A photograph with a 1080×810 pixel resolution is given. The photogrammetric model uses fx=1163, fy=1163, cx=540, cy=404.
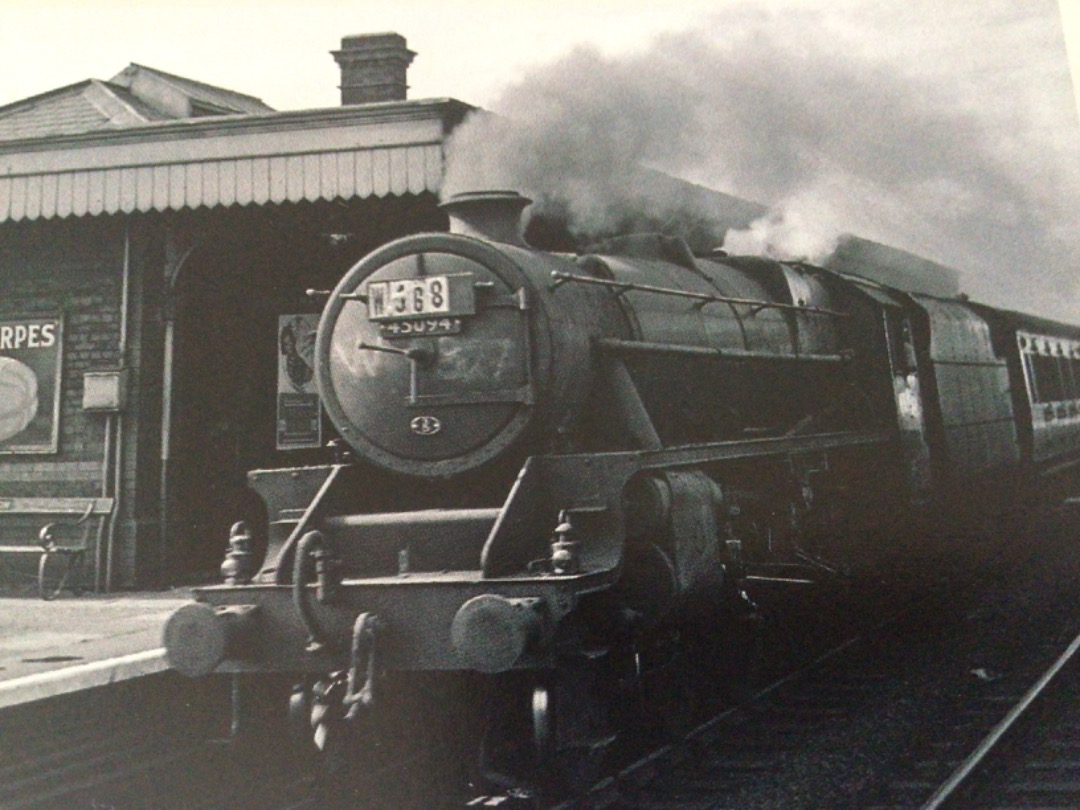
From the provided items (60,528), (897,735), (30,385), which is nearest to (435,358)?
(897,735)

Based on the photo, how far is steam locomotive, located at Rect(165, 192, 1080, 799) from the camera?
14.9 feet

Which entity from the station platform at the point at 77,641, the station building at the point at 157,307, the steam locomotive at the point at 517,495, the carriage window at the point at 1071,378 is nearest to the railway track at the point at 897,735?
the steam locomotive at the point at 517,495

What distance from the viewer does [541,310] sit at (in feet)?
16.5

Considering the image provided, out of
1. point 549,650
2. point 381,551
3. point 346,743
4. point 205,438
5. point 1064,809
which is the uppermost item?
point 205,438

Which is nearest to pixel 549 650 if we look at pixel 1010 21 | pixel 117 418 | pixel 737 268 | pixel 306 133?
pixel 1010 21

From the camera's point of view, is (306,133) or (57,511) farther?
(57,511)

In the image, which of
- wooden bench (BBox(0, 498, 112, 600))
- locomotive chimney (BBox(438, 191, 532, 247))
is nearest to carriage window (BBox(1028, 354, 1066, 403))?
locomotive chimney (BBox(438, 191, 532, 247))

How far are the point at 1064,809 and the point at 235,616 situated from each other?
334 centimetres

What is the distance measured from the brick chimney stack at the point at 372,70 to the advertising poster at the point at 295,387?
76.7 inches

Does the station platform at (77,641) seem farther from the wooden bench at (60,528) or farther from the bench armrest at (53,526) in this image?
the bench armrest at (53,526)

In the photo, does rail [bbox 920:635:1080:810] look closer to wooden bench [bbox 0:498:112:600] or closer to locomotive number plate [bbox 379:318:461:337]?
locomotive number plate [bbox 379:318:461:337]

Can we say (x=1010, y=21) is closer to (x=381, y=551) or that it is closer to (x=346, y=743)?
(x=381, y=551)

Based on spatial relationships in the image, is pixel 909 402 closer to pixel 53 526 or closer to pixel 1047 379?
pixel 1047 379

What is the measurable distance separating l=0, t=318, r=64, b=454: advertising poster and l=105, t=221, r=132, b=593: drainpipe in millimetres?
597
